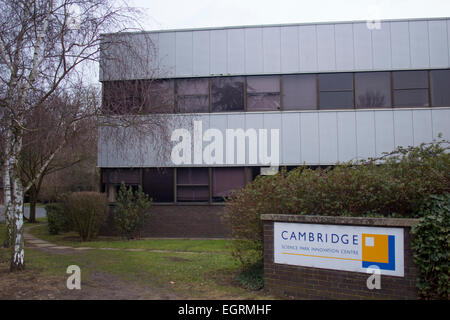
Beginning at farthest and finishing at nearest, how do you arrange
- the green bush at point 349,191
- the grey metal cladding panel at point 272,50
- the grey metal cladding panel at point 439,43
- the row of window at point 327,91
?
the grey metal cladding panel at point 272,50 → the row of window at point 327,91 → the grey metal cladding panel at point 439,43 → the green bush at point 349,191

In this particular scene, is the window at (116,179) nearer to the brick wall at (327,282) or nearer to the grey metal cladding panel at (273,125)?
the grey metal cladding panel at (273,125)

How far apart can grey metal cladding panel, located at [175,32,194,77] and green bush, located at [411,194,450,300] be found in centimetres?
1105

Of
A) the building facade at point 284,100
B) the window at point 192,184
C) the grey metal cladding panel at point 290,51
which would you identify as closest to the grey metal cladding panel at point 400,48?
the building facade at point 284,100

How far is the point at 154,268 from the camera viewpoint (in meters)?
9.13

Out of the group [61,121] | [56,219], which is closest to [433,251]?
[61,121]

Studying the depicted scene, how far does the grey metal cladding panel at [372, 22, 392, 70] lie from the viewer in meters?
14.3

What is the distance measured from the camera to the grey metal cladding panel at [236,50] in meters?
14.8

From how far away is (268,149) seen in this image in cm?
1447

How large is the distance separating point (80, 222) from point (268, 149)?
23.1ft

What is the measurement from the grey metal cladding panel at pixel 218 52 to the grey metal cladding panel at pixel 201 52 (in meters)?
0.15

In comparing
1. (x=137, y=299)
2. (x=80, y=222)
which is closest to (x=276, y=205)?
(x=137, y=299)

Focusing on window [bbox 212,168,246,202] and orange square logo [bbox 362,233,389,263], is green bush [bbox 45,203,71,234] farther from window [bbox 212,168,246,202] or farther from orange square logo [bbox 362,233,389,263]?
orange square logo [bbox 362,233,389,263]

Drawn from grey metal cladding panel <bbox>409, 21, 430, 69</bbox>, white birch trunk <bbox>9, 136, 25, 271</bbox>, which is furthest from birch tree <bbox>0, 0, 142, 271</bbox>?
grey metal cladding panel <bbox>409, 21, 430, 69</bbox>
